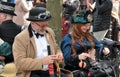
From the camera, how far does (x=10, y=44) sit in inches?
254

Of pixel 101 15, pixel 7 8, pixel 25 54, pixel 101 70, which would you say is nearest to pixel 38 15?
pixel 25 54

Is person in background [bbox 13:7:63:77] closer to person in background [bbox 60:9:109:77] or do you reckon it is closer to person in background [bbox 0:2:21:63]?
person in background [bbox 60:9:109:77]

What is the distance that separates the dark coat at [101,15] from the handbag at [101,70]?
10.5ft

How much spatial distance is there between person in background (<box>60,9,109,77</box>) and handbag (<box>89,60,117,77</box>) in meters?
0.10

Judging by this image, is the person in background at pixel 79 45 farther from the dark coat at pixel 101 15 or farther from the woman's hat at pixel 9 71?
the dark coat at pixel 101 15

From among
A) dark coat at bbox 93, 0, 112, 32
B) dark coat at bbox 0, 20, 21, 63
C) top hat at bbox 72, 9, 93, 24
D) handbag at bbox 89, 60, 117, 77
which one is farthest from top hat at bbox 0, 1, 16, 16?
dark coat at bbox 93, 0, 112, 32

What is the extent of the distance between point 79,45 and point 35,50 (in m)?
0.86

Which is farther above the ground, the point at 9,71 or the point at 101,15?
the point at 101,15

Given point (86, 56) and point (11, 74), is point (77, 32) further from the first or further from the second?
point (11, 74)

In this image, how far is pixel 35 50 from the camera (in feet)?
18.9

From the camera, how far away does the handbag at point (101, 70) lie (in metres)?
6.06

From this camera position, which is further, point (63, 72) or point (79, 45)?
point (79, 45)

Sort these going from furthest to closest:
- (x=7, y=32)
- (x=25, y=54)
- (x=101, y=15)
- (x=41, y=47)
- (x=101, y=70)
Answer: (x=101, y=15), (x=7, y=32), (x=101, y=70), (x=41, y=47), (x=25, y=54)

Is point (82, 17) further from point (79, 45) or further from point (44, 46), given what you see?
point (44, 46)
